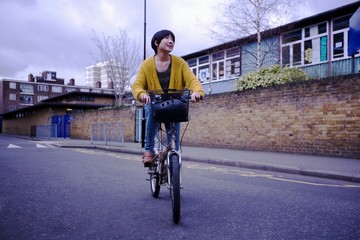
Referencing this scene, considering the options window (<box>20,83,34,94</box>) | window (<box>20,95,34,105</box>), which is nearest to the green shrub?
window (<box>20,95,34,105</box>)

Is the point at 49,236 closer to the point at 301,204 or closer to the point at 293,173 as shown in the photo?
the point at 301,204

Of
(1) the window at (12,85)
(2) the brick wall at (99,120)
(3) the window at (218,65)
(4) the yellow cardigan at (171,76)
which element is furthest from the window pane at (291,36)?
(1) the window at (12,85)

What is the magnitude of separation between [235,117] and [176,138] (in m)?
9.18

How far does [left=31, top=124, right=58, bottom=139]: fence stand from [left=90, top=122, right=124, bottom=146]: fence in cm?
810

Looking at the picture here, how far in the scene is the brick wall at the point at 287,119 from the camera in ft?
29.3

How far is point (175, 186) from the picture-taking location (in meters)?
3.03

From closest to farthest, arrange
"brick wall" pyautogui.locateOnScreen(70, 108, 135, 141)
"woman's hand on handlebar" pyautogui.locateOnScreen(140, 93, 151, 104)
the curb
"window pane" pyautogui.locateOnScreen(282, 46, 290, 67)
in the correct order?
"woman's hand on handlebar" pyautogui.locateOnScreen(140, 93, 151, 104) < the curb < "window pane" pyautogui.locateOnScreen(282, 46, 290, 67) < "brick wall" pyautogui.locateOnScreen(70, 108, 135, 141)

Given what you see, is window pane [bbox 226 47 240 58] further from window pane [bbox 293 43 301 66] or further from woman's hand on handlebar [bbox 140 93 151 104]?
woman's hand on handlebar [bbox 140 93 151 104]

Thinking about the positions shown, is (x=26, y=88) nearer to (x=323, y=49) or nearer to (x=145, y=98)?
(x=323, y=49)

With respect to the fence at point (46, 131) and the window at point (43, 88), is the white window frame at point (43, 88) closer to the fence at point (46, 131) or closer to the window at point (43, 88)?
the window at point (43, 88)

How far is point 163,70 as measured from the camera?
3.80 m

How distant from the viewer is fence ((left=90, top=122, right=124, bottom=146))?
50.7 ft

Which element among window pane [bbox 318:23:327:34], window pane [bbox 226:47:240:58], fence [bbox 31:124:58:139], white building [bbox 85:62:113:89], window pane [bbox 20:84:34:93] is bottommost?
fence [bbox 31:124:58:139]

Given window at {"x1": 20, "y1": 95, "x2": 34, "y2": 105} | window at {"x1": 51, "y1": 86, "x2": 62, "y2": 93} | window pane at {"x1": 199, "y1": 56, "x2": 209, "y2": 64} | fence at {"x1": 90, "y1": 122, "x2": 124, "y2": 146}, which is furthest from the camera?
window at {"x1": 51, "y1": 86, "x2": 62, "y2": 93}
